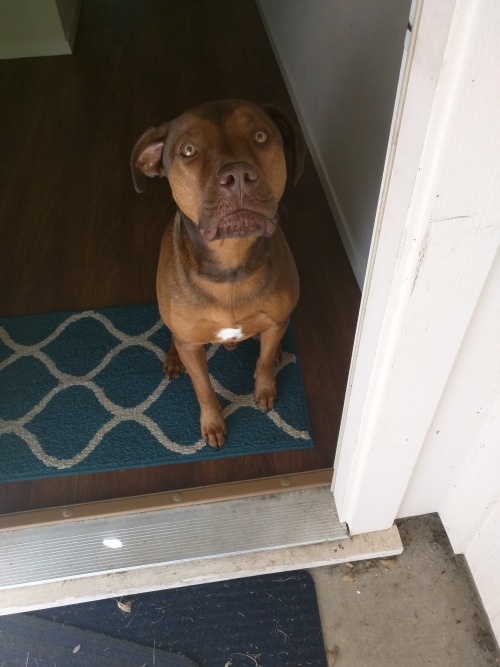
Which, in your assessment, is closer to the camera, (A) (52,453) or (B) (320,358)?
(A) (52,453)

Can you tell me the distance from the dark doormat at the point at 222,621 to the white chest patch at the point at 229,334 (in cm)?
72

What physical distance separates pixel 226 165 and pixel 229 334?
0.58m

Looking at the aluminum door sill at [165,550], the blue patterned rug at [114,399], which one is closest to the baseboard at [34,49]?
the blue patterned rug at [114,399]

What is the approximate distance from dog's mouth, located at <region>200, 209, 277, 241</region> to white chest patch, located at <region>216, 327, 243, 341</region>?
1.23 feet

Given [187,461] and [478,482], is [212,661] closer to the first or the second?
[187,461]

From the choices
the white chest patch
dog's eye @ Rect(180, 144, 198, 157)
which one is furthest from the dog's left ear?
the white chest patch

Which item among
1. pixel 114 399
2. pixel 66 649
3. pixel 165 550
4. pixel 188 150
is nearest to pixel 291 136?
pixel 188 150

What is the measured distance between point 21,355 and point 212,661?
134cm

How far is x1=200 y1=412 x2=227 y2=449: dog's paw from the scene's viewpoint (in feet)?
6.00

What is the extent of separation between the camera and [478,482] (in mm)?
1340

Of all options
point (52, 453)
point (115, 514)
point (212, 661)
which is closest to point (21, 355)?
point (52, 453)

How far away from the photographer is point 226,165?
1198 mm

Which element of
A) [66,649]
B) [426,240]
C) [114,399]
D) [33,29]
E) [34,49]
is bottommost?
[66,649]

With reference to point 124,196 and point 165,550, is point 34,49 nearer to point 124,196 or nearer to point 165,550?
point 124,196
